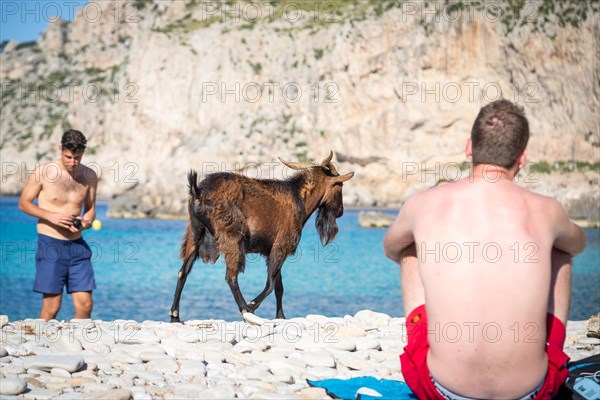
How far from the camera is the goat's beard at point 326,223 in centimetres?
998

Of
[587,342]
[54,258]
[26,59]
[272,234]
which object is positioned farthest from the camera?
[26,59]

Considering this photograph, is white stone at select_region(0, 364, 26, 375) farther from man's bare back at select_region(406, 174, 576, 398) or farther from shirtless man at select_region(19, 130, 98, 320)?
man's bare back at select_region(406, 174, 576, 398)

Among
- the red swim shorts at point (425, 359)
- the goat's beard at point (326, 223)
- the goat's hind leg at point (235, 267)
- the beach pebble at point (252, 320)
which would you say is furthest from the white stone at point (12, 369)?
the goat's beard at point (326, 223)

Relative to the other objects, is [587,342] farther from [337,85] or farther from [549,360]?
[337,85]

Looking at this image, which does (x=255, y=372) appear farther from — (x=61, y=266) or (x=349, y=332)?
(x=61, y=266)

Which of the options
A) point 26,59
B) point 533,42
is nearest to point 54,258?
point 533,42

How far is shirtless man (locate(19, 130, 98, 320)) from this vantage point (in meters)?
7.93

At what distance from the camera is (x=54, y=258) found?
799 cm

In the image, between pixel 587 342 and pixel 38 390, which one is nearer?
pixel 38 390

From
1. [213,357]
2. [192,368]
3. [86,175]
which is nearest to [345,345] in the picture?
[213,357]

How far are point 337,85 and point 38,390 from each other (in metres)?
71.3

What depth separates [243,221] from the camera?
8.71 meters

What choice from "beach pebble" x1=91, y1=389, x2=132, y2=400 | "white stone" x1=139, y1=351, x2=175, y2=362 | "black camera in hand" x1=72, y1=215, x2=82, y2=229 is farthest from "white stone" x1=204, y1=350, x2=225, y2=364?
"black camera in hand" x1=72, y1=215, x2=82, y2=229

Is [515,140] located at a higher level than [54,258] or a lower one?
higher
